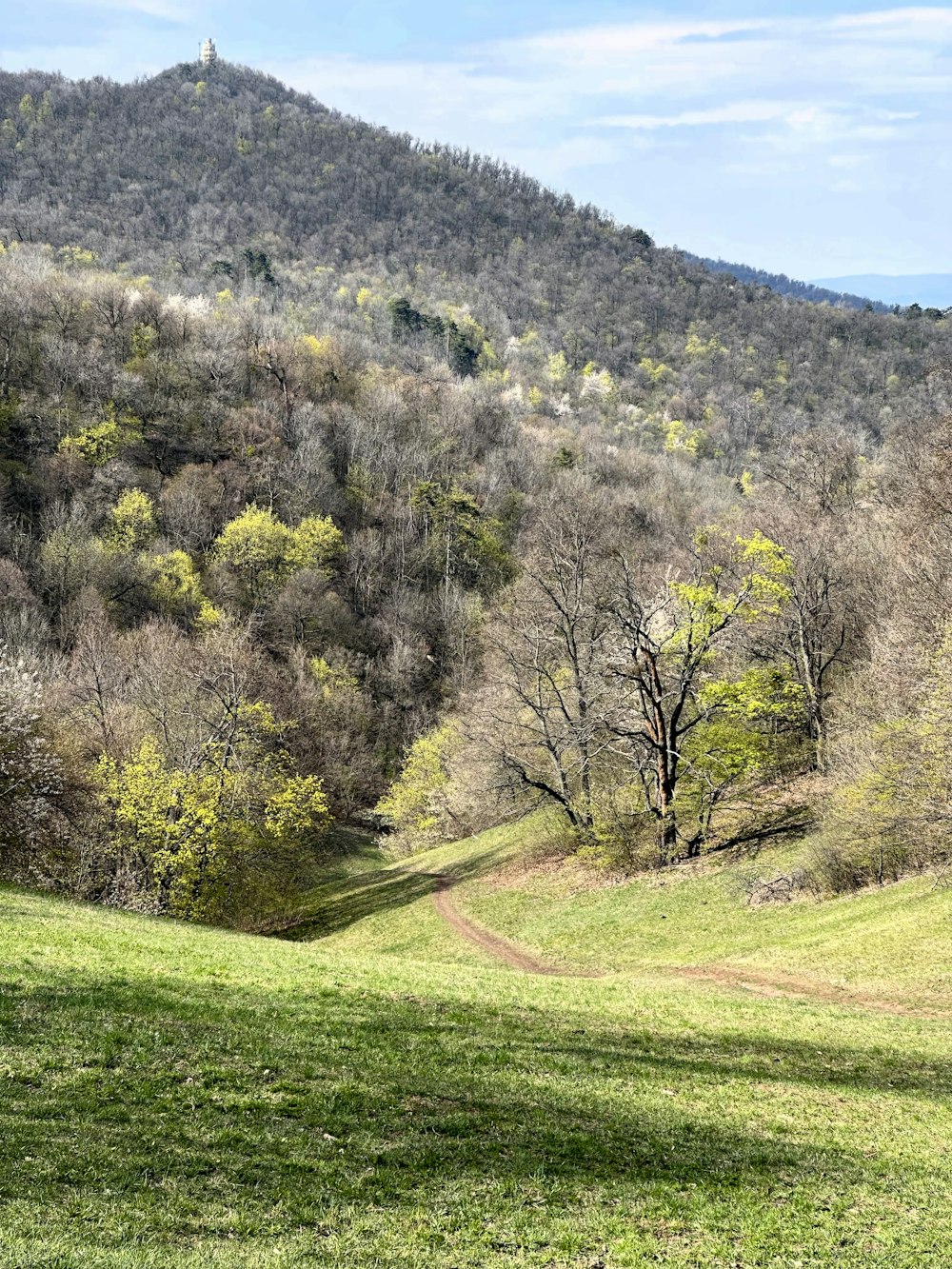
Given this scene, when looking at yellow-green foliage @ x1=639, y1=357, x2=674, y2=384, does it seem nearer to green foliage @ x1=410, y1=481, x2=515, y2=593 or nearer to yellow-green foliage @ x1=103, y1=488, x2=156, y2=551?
green foliage @ x1=410, y1=481, x2=515, y2=593

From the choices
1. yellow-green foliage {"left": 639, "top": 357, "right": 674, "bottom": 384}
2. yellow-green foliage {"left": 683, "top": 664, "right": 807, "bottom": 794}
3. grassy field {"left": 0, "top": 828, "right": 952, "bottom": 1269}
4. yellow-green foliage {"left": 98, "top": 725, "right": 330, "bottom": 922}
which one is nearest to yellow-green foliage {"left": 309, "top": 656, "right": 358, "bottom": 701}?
yellow-green foliage {"left": 98, "top": 725, "right": 330, "bottom": 922}

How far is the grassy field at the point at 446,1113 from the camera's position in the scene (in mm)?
7883

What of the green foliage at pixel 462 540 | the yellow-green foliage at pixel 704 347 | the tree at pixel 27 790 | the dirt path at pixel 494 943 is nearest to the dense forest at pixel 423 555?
the tree at pixel 27 790

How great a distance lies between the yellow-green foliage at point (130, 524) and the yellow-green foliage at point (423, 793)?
39840 millimetres

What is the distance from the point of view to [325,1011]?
14375mm

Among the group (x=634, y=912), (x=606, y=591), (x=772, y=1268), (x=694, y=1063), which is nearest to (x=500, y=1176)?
(x=772, y=1268)

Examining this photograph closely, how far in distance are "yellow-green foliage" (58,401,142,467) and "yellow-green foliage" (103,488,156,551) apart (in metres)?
7.29

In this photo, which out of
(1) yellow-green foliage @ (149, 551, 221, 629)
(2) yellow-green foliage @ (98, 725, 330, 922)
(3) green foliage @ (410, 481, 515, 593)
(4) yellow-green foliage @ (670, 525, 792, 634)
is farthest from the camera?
(3) green foliage @ (410, 481, 515, 593)

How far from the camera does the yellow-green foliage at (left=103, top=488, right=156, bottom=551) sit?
8450cm

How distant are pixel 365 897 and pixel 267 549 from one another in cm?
5266

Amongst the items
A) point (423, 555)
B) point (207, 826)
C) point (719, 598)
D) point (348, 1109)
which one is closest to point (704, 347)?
point (423, 555)

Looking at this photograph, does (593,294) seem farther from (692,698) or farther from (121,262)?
(692,698)

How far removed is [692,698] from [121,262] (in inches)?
6043

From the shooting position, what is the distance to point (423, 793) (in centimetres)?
5594
